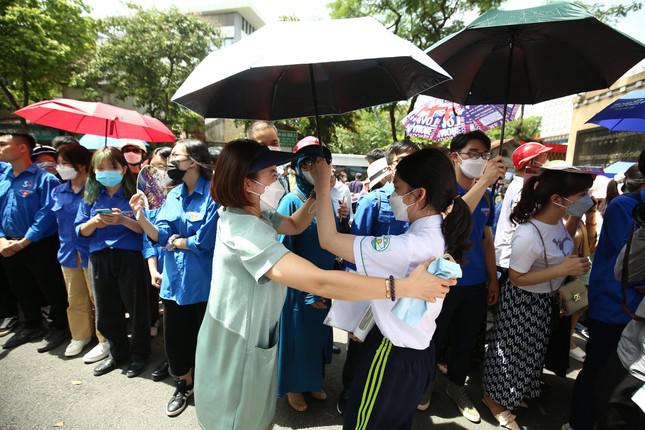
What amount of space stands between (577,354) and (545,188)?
2597mm

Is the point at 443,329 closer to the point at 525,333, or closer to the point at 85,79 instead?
the point at 525,333

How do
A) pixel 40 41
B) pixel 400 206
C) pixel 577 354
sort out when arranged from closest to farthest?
pixel 400 206 < pixel 577 354 < pixel 40 41

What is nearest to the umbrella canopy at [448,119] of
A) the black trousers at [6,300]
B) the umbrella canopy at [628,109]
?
the umbrella canopy at [628,109]

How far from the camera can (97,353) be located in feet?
11.0

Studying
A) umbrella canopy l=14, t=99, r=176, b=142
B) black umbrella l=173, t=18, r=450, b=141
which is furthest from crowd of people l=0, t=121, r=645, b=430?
umbrella canopy l=14, t=99, r=176, b=142

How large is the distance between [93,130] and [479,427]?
5.71 metres

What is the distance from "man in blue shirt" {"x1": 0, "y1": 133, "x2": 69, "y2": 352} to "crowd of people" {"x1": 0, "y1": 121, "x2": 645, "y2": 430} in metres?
0.02

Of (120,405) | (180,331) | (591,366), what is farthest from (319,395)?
(591,366)

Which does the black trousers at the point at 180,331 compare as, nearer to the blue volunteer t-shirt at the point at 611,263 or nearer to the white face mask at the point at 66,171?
the white face mask at the point at 66,171

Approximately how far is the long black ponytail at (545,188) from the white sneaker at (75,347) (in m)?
4.22

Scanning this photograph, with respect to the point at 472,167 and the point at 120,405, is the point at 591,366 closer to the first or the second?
the point at 472,167

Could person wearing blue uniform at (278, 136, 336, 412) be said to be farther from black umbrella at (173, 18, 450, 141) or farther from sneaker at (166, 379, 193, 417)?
sneaker at (166, 379, 193, 417)

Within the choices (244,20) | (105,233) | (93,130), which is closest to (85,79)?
(93,130)

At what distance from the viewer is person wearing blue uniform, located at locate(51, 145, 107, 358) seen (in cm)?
323
